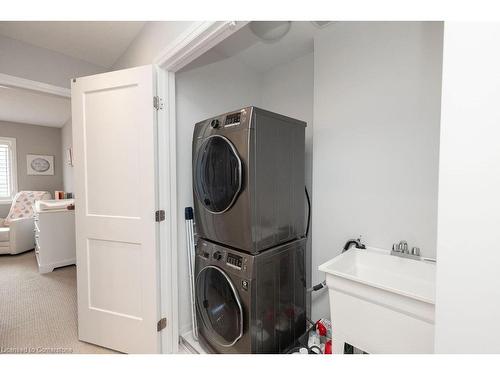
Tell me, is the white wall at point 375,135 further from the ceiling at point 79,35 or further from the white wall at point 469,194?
the ceiling at point 79,35

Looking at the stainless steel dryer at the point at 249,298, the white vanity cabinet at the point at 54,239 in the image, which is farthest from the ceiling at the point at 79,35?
the white vanity cabinet at the point at 54,239

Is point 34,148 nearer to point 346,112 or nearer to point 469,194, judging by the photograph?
point 346,112

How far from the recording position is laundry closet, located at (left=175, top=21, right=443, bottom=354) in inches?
55.8

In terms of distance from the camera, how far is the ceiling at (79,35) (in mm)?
1769

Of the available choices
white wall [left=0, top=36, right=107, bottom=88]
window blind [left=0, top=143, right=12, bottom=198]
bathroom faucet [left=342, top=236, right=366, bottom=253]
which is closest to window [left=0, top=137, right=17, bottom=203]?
window blind [left=0, top=143, right=12, bottom=198]

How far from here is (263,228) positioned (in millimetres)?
1456

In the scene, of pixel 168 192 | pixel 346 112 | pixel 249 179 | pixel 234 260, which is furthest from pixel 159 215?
pixel 346 112

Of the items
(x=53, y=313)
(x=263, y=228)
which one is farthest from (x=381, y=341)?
(x=53, y=313)

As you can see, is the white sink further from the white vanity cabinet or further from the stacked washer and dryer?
the white vanity cabinet

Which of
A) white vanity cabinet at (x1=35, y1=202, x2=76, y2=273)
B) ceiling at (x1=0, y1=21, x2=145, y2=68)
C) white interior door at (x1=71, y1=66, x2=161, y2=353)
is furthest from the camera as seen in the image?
white vanity cabinet at (x1=35, y1=202, x2=76, y2=273)

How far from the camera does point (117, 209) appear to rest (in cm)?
170

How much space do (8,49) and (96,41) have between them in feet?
2.12

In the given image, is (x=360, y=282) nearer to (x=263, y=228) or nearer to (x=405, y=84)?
(x=263, y=228)

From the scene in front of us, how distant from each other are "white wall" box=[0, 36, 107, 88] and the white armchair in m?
3.23
